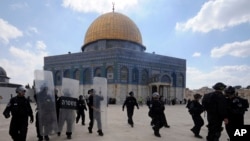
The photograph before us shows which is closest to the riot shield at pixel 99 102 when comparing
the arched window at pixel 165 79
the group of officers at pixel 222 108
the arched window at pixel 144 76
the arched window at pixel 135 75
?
the group of officers at pixel 222 108

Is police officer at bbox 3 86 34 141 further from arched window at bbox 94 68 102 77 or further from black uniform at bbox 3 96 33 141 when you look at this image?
arched window at bbox 94 68 102 77

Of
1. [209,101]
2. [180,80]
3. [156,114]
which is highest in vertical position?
[180,80]

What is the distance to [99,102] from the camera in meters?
9.61

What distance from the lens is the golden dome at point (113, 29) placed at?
44844mm

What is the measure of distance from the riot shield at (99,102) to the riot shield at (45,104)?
1.36 m

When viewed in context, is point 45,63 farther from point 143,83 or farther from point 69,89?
point 69,89

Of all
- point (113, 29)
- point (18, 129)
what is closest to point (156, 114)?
point (18, 129)

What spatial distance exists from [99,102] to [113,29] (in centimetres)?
3608

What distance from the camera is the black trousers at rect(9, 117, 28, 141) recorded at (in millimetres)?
6875

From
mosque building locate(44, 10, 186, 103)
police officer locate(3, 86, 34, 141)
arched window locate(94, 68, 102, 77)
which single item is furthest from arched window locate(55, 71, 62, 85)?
police officer locate(3, 86, 34, 141)

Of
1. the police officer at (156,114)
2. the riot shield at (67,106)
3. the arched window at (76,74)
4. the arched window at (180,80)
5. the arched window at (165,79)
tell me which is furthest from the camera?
the arched window at (180,80)

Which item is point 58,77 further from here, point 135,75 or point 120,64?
point 135,75

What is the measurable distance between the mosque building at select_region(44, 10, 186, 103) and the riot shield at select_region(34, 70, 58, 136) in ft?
100

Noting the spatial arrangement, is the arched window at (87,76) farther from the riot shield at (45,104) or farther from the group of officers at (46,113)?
the riot shield at (45,104)
